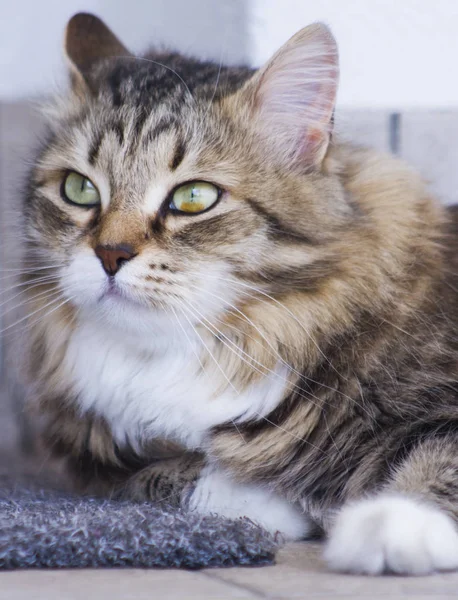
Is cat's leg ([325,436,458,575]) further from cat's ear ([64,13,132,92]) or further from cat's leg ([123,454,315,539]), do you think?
cat's ear ([64,13,132,92])

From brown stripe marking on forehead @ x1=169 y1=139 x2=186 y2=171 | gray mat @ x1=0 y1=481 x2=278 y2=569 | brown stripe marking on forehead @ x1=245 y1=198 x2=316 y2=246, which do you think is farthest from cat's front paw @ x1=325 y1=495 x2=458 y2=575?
brown stripe marking on forehead @ x1=169 y1=139 x2=186 y2=171

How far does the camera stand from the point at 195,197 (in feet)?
4.74

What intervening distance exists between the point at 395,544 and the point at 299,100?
0.84 m

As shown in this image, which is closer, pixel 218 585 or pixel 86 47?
pixel 218 585

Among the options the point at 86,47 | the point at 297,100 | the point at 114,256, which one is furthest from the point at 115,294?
the point at 86,47

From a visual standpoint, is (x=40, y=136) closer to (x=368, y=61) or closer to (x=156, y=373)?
(x=156, y=373)

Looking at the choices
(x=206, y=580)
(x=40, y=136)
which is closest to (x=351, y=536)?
(x=206, y=580)

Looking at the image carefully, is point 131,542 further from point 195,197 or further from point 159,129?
point 159,129

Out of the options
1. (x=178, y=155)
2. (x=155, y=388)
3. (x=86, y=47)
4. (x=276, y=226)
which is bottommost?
(x=155, y=388)

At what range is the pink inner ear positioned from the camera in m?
1.48

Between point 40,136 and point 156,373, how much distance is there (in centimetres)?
62

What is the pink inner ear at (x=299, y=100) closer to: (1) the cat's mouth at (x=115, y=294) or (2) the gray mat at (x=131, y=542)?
(1) the cat's mouth at (x=115, y=294)

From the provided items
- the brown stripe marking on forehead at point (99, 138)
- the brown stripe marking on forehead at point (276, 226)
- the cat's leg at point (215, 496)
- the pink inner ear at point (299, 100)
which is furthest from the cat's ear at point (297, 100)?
the cat's leg at point (215, 496)

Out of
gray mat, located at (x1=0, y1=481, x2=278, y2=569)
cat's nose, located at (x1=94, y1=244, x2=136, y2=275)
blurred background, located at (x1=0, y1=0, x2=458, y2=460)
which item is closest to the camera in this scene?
gray mat, located at (x1=0, y1=481, x2=278, y2=569)
